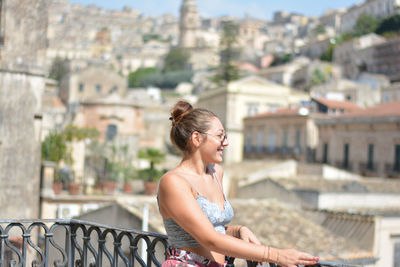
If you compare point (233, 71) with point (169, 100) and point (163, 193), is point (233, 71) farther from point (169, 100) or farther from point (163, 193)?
point (163, 193)

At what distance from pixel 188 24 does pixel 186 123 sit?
5329 inches

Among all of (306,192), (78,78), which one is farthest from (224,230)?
(78,78)

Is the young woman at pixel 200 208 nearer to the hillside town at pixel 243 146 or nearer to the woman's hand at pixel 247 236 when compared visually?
the woman's hand at pixel 247 236

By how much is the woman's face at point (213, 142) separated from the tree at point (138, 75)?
335ft

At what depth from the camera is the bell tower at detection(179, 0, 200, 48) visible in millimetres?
136250

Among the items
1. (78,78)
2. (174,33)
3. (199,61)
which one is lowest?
(78,78)

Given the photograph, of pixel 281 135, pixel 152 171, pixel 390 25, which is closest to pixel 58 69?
pixel 390 25

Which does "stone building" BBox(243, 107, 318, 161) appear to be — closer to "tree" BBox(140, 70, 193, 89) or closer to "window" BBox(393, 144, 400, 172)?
"window" BBox(393, 144, 400, 172)

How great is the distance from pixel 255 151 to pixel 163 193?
3888 cm

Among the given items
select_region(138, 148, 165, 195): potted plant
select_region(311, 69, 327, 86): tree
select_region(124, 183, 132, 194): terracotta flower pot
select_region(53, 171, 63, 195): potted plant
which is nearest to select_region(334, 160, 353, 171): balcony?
select_region(138, 148, 165, 195): potted plant

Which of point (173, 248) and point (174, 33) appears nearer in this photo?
point (173, 248)

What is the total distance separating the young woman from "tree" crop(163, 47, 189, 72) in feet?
362

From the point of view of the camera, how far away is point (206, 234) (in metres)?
3.39

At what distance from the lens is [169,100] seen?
6662 cm
